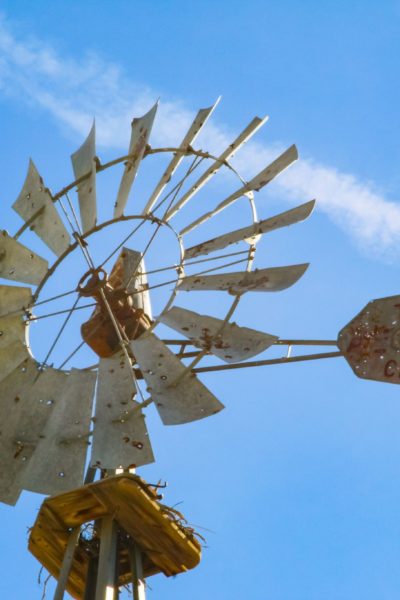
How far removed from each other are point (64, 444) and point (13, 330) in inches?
49.5

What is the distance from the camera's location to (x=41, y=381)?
5855 mm

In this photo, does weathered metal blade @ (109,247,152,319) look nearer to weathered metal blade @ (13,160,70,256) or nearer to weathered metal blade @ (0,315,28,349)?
weathered metal blade @ (13,160,70,256)

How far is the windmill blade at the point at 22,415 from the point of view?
214 inches

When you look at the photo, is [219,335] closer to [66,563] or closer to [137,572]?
[137,572]

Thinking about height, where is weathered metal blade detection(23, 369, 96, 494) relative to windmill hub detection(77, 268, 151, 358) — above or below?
below

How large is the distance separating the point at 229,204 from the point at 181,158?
50 cm

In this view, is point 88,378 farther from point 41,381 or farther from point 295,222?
point 295,222

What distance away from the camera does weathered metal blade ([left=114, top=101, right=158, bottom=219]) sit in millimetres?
6840

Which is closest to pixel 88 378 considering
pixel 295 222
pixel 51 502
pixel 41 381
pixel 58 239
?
pixel 41 381

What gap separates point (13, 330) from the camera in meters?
6.26


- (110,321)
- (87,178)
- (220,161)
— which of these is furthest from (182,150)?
(110,321)

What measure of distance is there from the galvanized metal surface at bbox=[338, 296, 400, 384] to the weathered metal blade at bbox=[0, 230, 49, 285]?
2210 millimetres

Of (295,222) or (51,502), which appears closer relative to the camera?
(51,502)

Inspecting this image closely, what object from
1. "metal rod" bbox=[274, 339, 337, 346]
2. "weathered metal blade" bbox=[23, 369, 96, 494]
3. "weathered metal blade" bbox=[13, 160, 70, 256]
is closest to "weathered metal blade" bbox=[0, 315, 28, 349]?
"weathered metal blade" bbox=[13, 160, 70, 256]
